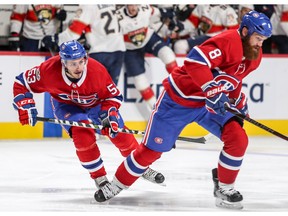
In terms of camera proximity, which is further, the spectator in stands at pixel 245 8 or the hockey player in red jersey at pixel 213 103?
the spectator in stands at pixel 245 8

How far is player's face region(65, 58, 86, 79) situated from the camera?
17.2ft

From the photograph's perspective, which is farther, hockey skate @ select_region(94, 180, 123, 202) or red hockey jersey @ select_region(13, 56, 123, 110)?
red hockey jersey @ select_region(13, 56, 123, 110)

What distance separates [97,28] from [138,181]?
8.80ft

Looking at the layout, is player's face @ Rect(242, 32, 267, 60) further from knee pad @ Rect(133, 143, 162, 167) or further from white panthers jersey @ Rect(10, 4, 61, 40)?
white panthers jersey @ Rect(10, 4, 61, 40)

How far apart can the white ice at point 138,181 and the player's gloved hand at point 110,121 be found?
0.37 metres

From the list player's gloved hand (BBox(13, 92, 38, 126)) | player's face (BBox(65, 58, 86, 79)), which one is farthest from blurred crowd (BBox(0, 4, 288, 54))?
player's face (BBox(65, 58, 86, 79))

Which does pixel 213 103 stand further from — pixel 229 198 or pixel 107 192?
pixel 107 192

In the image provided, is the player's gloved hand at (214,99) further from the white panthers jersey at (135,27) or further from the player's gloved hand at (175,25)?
the player's gloved hand at (175,25)

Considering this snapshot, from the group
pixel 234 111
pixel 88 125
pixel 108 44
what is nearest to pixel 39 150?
pixel 108 44

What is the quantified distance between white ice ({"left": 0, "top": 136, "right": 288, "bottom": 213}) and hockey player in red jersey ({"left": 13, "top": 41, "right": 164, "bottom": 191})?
30 centimetres

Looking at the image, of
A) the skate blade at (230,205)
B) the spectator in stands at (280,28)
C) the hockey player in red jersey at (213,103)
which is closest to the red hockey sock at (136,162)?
the hockey player in red jersey at (213,103)

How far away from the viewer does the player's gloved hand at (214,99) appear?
191 inches

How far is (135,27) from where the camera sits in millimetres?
8664

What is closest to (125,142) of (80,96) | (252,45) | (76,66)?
(80,96)
